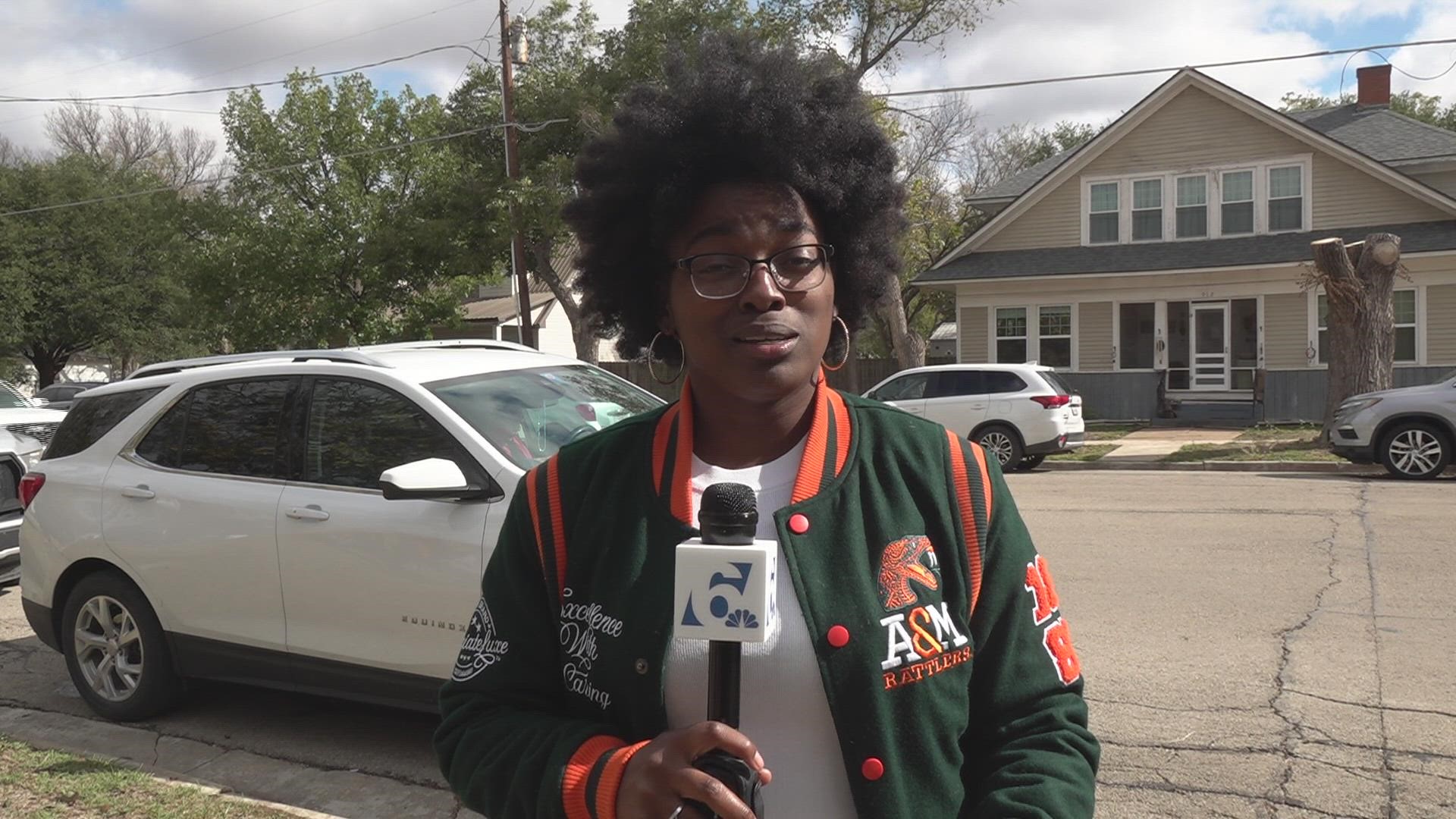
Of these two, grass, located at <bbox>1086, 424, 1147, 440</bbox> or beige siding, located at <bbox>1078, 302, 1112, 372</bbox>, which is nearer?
grass, located at <bbox>1086, 424, 1147, 440</bbox>

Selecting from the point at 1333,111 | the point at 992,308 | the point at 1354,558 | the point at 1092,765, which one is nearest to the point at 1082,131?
the point at 1333,111

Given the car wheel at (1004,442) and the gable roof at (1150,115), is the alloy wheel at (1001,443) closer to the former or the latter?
the car wheel at (1004,442)

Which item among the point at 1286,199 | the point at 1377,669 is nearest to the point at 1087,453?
the point at 1286,199

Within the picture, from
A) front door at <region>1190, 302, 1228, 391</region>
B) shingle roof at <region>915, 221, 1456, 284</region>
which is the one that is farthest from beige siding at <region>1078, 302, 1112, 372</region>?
front door at <region>1190, 302, 1228, 391</region>

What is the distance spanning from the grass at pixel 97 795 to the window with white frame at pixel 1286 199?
77.3 feet

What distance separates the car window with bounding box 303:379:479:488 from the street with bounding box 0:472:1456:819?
1270 mm

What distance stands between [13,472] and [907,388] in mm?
11700

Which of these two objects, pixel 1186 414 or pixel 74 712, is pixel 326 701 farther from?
pixel 1186 414

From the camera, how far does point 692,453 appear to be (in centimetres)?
181

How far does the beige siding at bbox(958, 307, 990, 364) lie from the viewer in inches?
1001

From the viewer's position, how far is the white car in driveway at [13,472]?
844 cm

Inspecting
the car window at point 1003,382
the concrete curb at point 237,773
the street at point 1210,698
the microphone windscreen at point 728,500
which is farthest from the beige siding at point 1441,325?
the microphone windscreen at point 728,500

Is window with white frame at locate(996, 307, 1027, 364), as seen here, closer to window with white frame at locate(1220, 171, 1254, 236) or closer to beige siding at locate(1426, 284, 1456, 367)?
window with white frame at locate(1220, 171, 1254, 236)

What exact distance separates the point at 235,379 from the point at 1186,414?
71.3 feet
